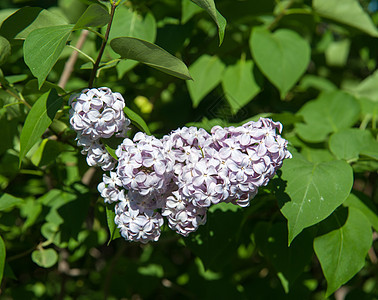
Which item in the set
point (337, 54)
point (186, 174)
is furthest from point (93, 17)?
point (337, 54)

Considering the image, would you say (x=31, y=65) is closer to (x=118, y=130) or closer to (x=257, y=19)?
(x=118, y=130)

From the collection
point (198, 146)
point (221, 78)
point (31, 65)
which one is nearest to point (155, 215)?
point (198, 146)

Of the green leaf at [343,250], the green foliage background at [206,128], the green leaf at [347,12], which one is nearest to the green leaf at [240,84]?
the green foliage background at [206,128]

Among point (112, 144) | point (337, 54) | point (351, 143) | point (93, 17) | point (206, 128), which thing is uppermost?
point (93, 17)

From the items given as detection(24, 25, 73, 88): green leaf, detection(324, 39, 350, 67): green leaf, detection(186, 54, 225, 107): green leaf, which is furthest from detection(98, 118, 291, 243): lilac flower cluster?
detection(324, 39, 350, 67): green leaf

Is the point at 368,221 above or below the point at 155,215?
below

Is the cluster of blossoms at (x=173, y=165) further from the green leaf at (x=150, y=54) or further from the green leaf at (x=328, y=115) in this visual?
the green leaf at (x=328, y=115)

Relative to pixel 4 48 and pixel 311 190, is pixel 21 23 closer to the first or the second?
pixel 4 48
